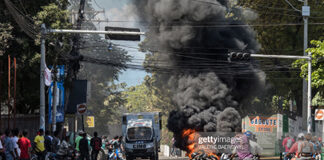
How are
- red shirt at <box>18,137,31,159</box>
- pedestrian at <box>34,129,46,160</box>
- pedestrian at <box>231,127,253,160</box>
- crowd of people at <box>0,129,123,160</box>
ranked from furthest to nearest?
1. pedestrian at <box>34,129,46,160</box>
2. red shirt at <box>18,137,31,159</box>
3. crowd of people at <box>0,129,123,160</box>
4. pedestrian at <box>231,127,253,160</box>

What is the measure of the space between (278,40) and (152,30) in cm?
874

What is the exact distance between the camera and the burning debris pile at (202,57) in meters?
35.8

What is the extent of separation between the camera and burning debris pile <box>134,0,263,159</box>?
35781 mm

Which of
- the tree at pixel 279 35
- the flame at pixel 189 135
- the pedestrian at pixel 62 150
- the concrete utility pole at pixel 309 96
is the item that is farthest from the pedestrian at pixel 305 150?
the tree at pixel 279 35

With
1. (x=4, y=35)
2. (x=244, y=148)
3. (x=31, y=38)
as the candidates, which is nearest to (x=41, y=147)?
(x=4, y=35)

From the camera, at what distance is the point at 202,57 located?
3659 centimetres

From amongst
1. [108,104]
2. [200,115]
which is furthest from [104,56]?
[200,115]

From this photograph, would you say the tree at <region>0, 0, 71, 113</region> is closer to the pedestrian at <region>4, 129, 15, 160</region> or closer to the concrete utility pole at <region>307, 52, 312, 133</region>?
the pedestrian at <region>4, 129, 15, 160</region>

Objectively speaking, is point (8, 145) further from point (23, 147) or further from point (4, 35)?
point (4, 35)

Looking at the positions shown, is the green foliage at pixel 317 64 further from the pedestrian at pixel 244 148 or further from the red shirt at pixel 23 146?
the red shirt at pixel 23 146

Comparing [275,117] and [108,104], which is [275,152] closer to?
[275,117]

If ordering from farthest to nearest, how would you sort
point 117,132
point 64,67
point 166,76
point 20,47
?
point 117,132, point 166,76, point 64,67, point 20,47

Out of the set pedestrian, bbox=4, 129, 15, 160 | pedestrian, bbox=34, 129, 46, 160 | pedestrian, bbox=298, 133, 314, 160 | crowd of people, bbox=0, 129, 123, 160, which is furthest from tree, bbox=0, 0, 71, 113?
pedestrian, bbox=298, 133, 314, 160

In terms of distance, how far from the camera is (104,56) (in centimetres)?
7319
